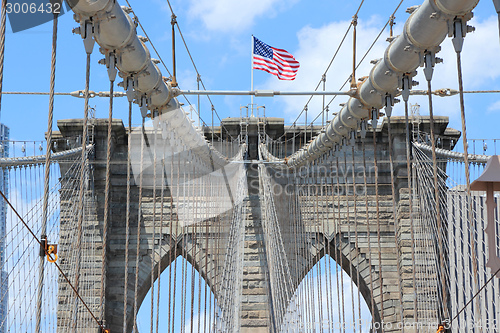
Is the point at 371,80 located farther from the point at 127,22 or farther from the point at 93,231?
the point at 93,231

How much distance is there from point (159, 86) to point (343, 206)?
29.6 feet

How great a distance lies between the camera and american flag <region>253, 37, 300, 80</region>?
14.0 m

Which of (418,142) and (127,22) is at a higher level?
(418,142)

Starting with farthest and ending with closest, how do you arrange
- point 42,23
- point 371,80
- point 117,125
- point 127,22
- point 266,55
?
point 117,125, point 266,55, point 371,80, point 42,23, point 127,22

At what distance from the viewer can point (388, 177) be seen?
15.6m

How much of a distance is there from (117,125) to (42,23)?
29.8 feet

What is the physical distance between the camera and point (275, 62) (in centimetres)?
1416

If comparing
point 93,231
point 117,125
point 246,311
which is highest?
point 117,125

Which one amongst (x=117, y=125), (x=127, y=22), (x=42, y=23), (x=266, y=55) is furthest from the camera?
(x=117, y=125)

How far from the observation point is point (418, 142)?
14.6 metres

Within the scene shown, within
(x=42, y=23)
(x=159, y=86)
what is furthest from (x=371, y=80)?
(x=42, y=23)

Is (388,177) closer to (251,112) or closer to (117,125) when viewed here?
(251,112)

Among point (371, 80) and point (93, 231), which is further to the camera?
point (93, 231)

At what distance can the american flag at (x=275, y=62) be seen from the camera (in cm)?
1404
